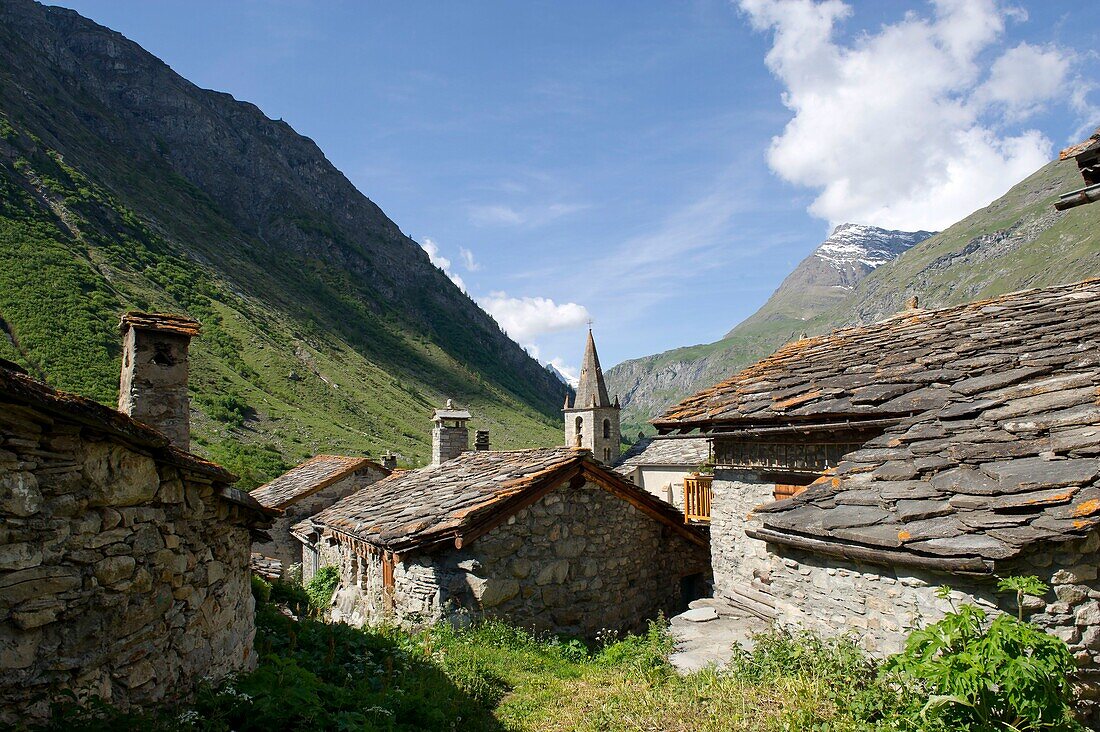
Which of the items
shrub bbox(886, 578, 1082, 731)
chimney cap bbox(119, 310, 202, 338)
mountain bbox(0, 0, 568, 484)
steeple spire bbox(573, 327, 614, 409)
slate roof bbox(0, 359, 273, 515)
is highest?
mountain bbox(0, 0, 568, 484)

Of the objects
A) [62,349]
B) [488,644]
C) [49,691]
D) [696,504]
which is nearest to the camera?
[49,691]

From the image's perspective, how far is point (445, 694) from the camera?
23.1ft

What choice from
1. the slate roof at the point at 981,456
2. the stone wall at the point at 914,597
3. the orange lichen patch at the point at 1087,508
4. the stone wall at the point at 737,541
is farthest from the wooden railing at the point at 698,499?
the orange lichen patch at the point at 1087,508

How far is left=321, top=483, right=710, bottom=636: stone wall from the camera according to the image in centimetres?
1007

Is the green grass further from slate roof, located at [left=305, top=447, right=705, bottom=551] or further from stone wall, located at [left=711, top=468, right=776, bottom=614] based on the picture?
stone wall, located at [left=711, top=468, right=776, bottom=614]

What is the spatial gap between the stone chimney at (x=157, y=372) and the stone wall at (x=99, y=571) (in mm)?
2913

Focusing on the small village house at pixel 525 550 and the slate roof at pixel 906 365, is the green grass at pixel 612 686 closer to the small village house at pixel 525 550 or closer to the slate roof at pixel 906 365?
the small village house at pixel 525 550

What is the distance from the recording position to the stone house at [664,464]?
123 feet

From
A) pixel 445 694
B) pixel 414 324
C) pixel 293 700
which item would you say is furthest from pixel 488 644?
pixel 414 324

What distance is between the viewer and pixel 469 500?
35.7ft

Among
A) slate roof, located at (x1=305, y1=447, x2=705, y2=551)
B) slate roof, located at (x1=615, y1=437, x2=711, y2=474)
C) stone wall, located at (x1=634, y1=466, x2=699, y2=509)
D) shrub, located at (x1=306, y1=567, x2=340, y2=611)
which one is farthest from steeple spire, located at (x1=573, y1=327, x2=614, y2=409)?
shrub, located at (x1=306, y1=567, x2=340, y2=611)

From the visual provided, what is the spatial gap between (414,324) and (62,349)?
77.8 metres

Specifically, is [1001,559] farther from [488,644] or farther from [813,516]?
[488,644]

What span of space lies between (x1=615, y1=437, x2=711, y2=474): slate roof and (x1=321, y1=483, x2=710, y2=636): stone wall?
968 inches
